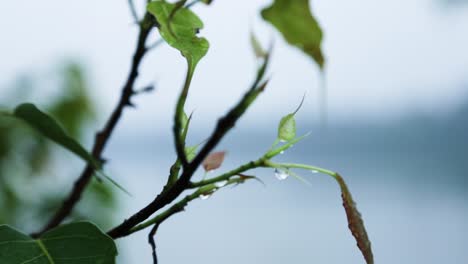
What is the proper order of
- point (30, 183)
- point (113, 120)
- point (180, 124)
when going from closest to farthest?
1. point (180, 124)
2. point (113, 120)
3. point (30, 183)

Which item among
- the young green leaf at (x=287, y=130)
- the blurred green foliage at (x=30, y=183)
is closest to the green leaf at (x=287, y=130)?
the young green leaf at (x=287, y=130)

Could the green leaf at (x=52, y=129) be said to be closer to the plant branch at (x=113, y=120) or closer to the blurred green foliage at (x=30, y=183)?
the plant branch at (x=113, y=120)

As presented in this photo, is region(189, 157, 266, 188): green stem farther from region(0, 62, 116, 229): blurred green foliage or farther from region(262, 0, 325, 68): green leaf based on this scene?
region(0, 62, 116, 229): blurred green foliage

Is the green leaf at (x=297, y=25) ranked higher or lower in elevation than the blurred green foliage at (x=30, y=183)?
higher

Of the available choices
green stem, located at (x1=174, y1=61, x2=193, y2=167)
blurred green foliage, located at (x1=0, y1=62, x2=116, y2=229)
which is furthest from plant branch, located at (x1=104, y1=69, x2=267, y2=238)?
blurred green foliage, located at (x1=0, y1=62, x2=116, y2=229)

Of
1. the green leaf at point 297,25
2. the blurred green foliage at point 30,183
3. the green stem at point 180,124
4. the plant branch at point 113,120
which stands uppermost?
the green leaf at point 297,25

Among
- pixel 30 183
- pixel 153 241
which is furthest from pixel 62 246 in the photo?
pixel 30 183

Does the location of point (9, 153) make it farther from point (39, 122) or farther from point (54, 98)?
point (39, 122)

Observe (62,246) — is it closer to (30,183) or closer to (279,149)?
(279,149)
